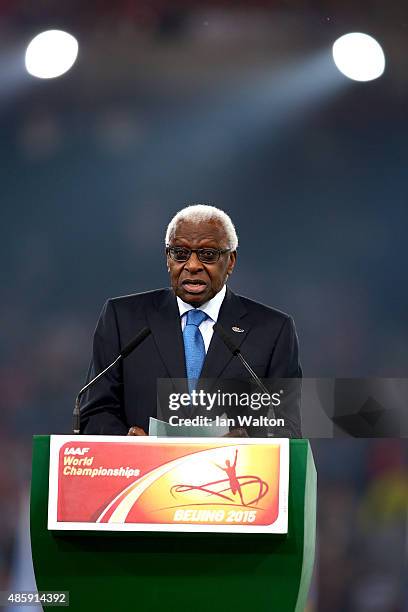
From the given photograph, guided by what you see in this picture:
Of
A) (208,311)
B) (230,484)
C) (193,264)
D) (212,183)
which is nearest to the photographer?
(230,484)

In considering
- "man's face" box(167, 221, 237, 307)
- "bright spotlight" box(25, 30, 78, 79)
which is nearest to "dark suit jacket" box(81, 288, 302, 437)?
"man's face" box(167, 221, 237, 307)

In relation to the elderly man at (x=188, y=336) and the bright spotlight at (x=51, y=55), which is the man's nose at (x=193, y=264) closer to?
the elderly man at (x=188, y=336)

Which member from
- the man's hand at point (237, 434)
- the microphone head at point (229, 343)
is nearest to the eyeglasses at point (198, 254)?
the microphone head at point (229, 343)

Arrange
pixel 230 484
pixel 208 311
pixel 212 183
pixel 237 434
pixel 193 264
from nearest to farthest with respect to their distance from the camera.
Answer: pixel 230 484, pixel 237 434, pixel 193 264, pixel 208 311, pixel 212 183

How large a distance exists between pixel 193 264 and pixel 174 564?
880mm

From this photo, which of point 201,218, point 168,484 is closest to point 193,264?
point 201,218

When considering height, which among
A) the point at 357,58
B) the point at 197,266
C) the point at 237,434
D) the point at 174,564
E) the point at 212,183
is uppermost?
the point at 357,58

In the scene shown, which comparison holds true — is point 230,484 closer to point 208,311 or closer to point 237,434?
point 237,434

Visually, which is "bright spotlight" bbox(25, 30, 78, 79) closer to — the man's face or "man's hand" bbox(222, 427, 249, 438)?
the man's face

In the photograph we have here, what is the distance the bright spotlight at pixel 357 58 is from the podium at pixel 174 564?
2.88 metres

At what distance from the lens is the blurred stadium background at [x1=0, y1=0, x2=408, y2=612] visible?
4.95 meters

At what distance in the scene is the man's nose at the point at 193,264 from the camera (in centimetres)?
305

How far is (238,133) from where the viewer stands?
5.03 meters

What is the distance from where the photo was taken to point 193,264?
3049 millimetres
